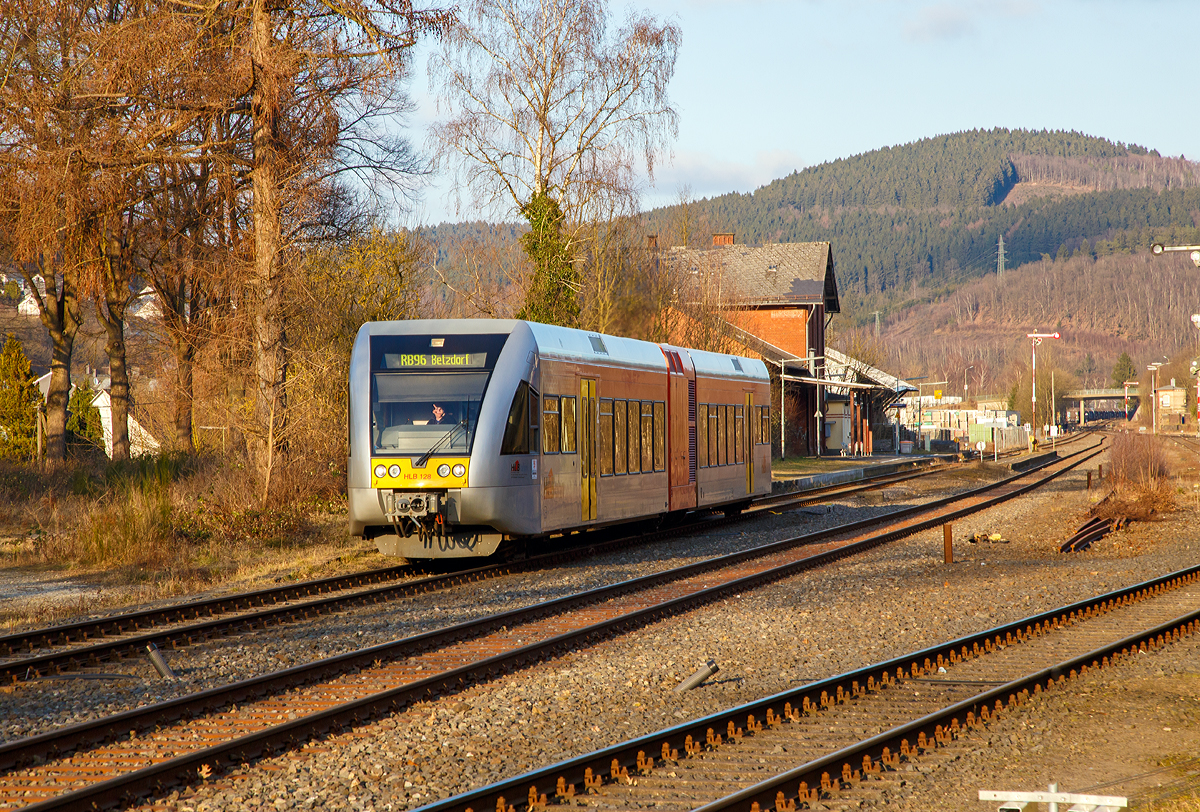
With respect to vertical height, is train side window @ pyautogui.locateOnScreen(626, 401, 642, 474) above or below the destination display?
below

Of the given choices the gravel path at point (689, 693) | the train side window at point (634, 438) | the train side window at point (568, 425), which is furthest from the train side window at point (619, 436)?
Result: the gravel path at point (689, 693)

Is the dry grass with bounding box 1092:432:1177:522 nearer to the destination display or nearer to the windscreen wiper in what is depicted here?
the destination display

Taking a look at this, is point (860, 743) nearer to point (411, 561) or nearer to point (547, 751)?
point (547, 751)

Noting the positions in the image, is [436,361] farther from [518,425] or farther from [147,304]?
[147,304]

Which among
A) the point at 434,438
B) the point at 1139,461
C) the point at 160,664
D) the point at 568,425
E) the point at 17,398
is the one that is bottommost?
the point at 160,664

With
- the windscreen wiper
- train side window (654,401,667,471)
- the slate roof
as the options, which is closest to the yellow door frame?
train side window (654,401,667,471)

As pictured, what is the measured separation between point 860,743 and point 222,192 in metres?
19.6

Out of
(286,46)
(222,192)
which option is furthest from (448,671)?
(222,192)

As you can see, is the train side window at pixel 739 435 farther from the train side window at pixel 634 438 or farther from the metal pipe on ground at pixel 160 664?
the metal pipe on ground at pixel 160 664

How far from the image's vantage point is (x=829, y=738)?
23.3 ft

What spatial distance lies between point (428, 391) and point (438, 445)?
704 mm

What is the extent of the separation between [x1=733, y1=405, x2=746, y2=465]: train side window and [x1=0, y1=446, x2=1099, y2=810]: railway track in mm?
8818

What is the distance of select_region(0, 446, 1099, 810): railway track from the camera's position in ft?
20.5

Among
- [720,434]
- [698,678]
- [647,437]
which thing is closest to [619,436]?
[647,437]
